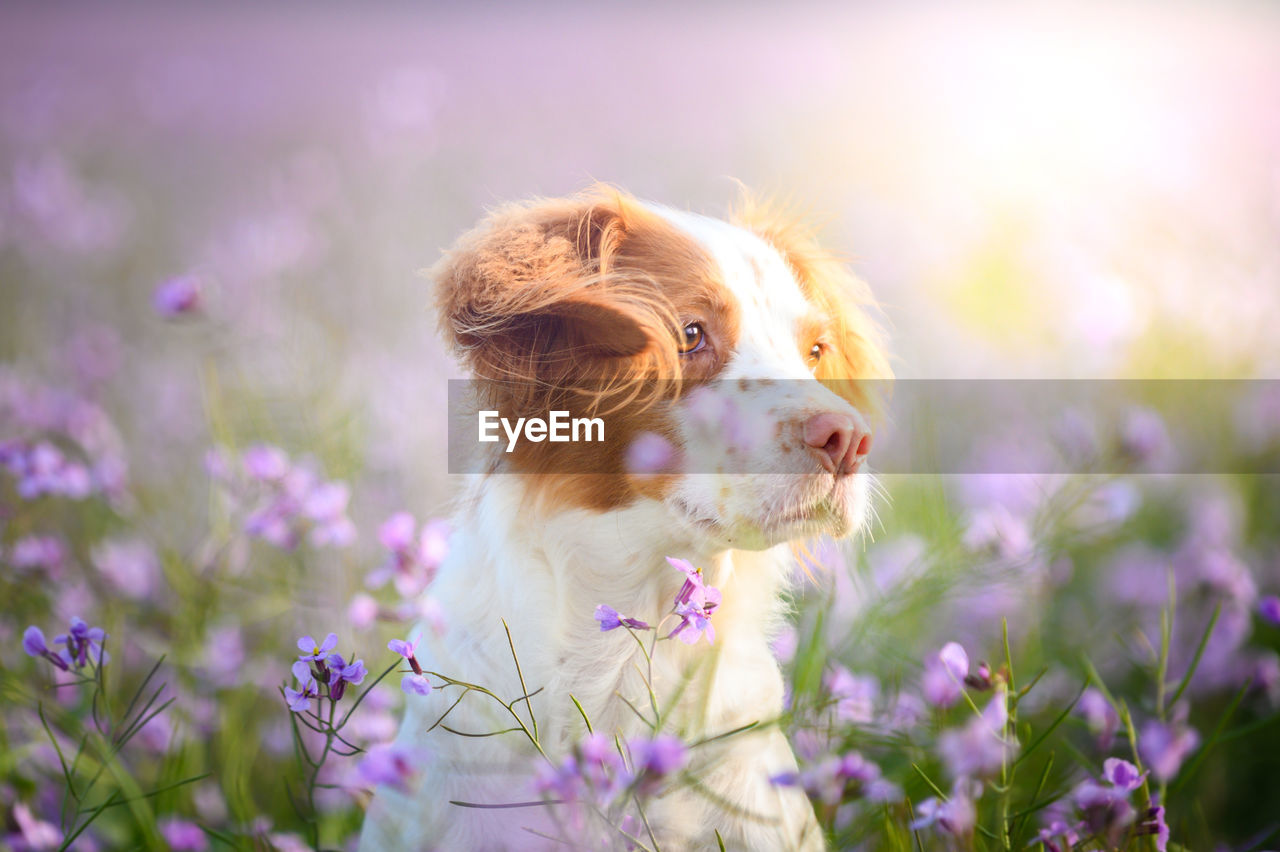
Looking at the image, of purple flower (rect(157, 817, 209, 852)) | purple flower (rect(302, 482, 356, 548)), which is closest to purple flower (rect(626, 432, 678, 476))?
purple flower (rect(302, 482, 356, 548))

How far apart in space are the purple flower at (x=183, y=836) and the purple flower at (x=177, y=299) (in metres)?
0.99

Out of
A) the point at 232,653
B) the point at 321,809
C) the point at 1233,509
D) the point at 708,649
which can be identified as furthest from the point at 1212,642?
the point at 232,653

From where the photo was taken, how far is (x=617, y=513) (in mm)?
1203

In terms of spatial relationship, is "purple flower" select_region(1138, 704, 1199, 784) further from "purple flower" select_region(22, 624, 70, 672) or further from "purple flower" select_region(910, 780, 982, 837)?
"purple flower" select_region(22, 624, 70, 672)

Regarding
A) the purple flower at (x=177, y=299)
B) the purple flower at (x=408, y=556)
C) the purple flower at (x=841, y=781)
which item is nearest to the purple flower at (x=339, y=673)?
the purple flower at (x=408, y=556)

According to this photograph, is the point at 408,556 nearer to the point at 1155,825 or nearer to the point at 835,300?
the point at 835,300

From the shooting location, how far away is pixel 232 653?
5.96ft

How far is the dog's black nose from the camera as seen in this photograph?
105cm

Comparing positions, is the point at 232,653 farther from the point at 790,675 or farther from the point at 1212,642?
the point at 1212,642

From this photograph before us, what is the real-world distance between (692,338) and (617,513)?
0.29m

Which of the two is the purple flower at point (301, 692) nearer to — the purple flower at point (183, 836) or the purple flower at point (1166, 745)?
the purple flower at point (183, 836)

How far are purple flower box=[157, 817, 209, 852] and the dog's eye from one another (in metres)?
1.21

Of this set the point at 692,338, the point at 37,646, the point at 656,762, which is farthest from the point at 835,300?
the point at 37,646

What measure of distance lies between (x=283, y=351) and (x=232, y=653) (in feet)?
2.80
